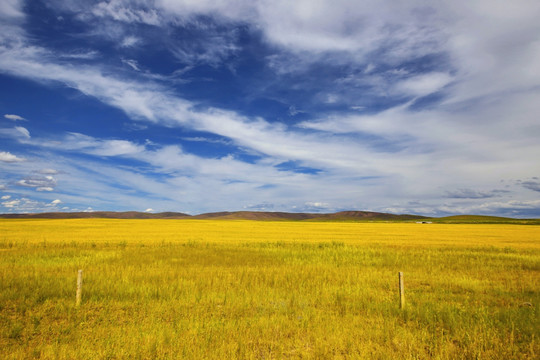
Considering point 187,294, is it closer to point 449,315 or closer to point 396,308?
point 396,308

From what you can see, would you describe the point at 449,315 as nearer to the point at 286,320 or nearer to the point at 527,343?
the point at 527,343

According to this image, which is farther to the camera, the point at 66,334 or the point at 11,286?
the point at 11,286

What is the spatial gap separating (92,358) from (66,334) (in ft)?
7.76

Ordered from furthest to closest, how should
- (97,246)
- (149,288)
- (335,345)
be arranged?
1. (97,246)
2. (149,288)
3. (335,345)

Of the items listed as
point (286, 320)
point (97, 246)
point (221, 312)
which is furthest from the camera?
point (97, 246)

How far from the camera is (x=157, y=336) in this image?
7.62 metres

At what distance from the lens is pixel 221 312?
390 inches

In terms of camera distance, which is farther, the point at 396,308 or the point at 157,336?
the point at 396,308

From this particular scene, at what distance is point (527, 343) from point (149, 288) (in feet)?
40.9

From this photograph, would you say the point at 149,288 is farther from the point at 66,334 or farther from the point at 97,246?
the point at 97,246

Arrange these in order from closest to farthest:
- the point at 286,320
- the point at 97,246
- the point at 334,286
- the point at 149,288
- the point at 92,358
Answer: the point at 92,358 → the point at 286,320 → the point at 149,288 → the point at 334,286 → the point at 97,246

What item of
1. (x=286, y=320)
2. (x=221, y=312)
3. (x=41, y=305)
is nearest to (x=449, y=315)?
(x=286, y=320)

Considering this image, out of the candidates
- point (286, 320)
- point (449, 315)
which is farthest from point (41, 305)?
point (449, 315)

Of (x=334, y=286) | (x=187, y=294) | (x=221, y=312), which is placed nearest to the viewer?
(x=221, y=312)
